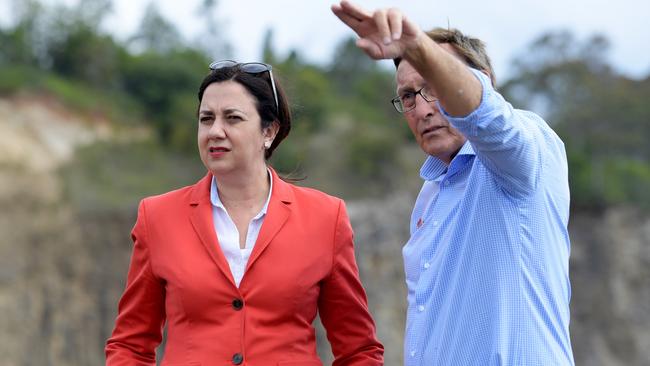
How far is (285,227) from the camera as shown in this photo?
3770mm

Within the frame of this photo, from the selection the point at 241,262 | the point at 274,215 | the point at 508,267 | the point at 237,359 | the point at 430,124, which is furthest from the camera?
the point at 274,215

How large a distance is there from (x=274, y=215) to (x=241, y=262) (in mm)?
232

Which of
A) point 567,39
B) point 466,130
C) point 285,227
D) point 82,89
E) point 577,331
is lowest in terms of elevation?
point 577,331

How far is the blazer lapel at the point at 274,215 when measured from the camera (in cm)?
367

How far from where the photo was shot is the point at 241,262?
3672 millimetres

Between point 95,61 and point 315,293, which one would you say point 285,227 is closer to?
point 315,293

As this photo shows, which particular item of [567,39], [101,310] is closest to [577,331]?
[567,39]

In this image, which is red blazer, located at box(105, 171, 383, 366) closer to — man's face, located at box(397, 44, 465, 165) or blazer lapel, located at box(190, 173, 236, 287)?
blazer lapel, located at box(190, 173, 236, 287)

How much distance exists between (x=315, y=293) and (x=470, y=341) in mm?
826

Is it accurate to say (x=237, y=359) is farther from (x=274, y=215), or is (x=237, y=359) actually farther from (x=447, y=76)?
(x=447, y=76)

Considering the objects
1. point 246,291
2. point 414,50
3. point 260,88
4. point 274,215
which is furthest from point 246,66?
point 414,50

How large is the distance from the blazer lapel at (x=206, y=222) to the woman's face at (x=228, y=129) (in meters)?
0.15

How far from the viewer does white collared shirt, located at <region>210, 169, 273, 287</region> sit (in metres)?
3.67

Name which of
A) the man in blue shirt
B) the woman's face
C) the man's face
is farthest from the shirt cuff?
the woman's face
